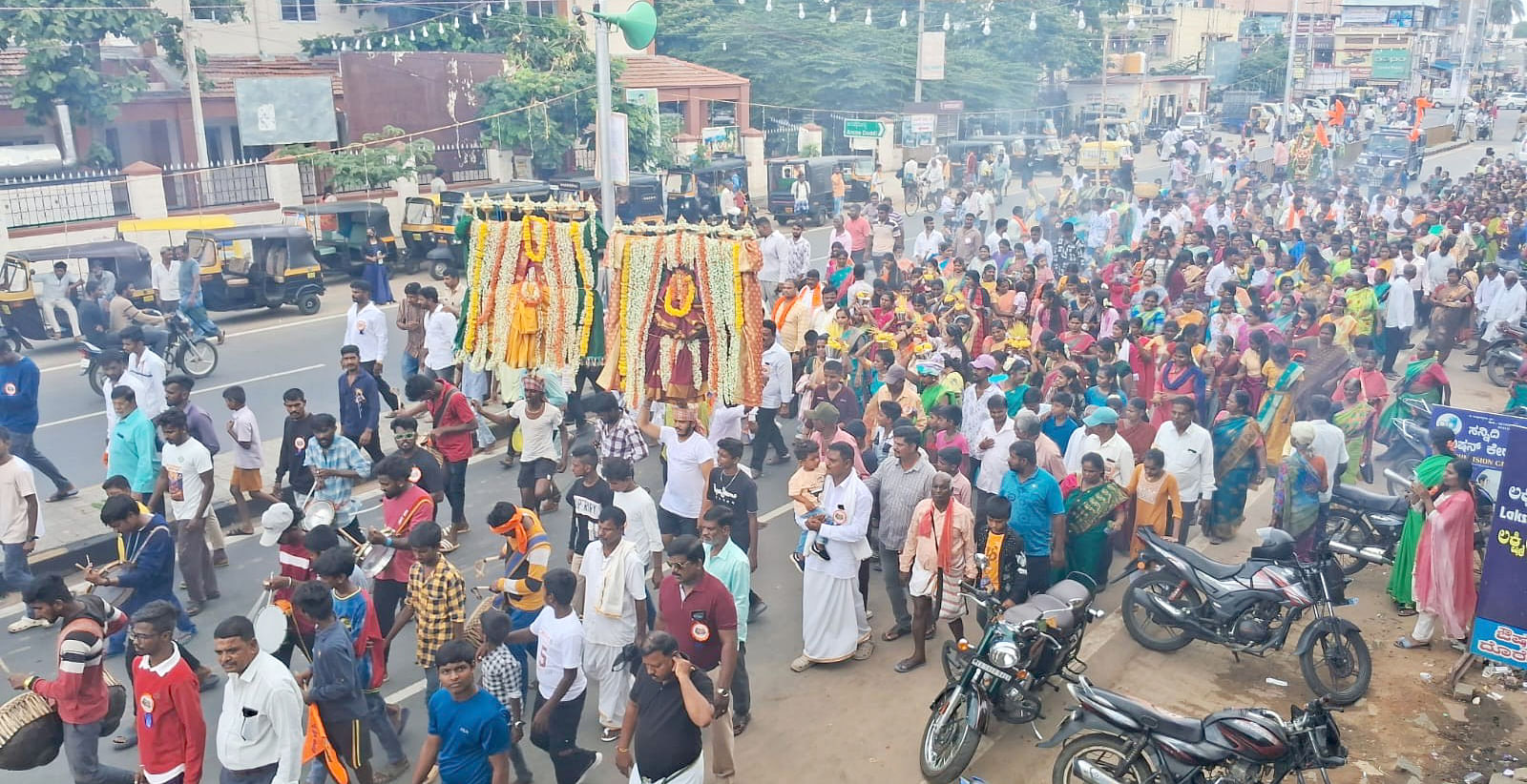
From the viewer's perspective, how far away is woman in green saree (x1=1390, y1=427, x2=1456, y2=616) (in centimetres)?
859

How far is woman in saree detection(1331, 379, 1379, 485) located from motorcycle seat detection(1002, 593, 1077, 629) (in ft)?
13.1

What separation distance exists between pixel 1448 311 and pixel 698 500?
37.8 feet

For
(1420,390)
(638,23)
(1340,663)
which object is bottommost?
(1340,663)

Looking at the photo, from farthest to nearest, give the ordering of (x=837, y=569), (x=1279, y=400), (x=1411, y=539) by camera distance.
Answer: (x=1279, y=400) < (x=1411, y=539) < (x=837, y=569)

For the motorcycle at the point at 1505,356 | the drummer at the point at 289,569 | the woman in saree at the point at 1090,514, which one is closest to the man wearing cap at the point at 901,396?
the woman in saree at the point at 1090,514

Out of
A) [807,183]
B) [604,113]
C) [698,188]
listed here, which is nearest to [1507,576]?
[604,113]

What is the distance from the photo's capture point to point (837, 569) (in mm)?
7648

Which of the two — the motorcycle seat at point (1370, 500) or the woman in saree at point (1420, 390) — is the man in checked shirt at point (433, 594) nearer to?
the motorcycle seat at point (1370, 500)

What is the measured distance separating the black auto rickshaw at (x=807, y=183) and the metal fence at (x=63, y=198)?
14316 millimetres

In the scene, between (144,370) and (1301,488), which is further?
(144,370)

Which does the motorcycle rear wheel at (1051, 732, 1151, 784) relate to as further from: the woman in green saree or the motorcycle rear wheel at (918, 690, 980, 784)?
the woman in green saree

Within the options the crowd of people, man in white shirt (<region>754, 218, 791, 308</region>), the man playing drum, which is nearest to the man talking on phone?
A: the crowd of people

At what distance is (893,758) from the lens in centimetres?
690

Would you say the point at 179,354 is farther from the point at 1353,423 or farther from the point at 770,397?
the point at 1353,423
